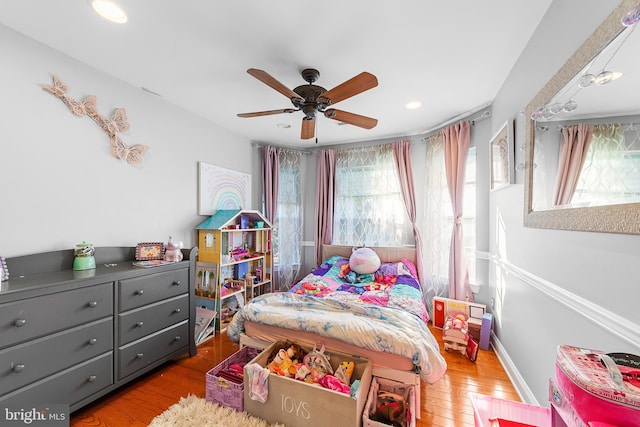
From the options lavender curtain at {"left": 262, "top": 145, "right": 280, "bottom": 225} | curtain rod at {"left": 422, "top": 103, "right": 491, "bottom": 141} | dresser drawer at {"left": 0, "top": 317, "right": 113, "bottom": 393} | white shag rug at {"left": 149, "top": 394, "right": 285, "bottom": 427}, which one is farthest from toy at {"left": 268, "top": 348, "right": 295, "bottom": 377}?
curtain rod at {"left": 422, "top": 103, "right": 491, "bottom": 141}

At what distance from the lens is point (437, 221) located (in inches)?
133

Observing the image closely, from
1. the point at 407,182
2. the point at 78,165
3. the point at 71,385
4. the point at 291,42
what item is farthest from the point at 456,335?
the point at 78,165

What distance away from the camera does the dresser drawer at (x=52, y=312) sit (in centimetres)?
138

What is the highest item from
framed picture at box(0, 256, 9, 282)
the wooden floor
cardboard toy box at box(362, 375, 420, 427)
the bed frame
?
framed picture at box(0, 256, 9, 282)

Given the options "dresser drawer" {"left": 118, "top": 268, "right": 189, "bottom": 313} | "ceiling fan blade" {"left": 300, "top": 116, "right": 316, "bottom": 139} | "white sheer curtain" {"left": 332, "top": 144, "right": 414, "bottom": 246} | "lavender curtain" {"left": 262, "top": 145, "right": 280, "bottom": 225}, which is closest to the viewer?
"dresser drawer" {"left": 118, "top": 268, "right": 189, "bottom": 313}

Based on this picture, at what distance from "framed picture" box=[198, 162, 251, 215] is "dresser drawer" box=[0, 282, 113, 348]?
4.85ft

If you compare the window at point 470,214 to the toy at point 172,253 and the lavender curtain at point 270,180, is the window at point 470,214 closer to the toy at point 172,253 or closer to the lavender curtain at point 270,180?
the lavender curtain at point 270,180

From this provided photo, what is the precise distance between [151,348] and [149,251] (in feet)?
2.72

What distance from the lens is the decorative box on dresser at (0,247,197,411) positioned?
1412 millimetres

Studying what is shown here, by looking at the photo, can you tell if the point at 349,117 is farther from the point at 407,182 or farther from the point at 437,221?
the point at 437,221

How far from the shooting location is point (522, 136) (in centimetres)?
187

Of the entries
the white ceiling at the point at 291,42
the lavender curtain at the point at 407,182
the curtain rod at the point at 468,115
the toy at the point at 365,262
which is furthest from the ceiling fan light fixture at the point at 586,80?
the toy at the point at 365,262

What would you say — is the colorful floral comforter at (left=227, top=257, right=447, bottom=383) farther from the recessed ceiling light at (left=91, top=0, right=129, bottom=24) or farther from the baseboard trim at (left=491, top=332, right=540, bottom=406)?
the recessed ceiling light at (left=91, top=0, right=129, bottom=24)

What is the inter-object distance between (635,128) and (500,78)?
1676 millimetres
